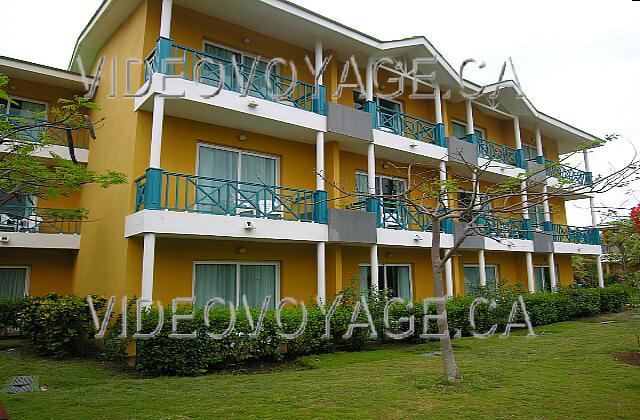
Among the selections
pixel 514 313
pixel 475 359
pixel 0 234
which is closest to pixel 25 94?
pixel 0 234

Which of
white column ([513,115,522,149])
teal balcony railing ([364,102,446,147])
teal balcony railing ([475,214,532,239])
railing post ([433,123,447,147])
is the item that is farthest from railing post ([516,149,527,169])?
railing post ([433,123,447,147])

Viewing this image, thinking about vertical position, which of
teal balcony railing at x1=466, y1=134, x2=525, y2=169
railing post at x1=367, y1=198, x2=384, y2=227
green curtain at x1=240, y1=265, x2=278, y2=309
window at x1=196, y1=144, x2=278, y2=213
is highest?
teal balcony railing at x1=466, y1=134, x2=525, y2=169

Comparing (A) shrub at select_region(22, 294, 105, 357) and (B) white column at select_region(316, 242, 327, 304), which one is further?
(B) white column at select_region(316, 242, 327, 304)

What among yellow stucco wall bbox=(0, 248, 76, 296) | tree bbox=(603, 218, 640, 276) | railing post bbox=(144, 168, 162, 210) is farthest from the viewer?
yellow stucco wall bbox=(0, 248, 76, 296)

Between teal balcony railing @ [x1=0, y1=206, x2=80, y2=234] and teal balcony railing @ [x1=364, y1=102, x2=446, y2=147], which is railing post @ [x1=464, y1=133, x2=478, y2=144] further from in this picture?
teal balcony railing @ [x1=0, y1=206, x2=80, y2=234]

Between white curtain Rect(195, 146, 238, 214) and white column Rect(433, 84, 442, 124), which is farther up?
white column Rect(433, 84, 442, 124)

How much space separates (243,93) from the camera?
10.7 meters

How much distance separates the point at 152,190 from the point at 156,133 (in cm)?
127

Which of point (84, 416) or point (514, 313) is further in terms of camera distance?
point (514, 313)

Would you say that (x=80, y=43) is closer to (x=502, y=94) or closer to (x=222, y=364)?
(x=222, y=364)

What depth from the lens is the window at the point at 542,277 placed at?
20312 millimetres

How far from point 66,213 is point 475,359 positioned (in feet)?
31.4

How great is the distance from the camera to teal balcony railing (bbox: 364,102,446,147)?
531 inches

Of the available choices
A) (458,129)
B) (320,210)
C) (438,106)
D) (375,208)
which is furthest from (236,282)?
(458,129)
